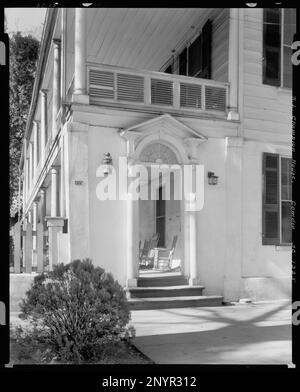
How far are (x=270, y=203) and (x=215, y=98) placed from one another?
227 cm

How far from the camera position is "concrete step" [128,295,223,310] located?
733cm

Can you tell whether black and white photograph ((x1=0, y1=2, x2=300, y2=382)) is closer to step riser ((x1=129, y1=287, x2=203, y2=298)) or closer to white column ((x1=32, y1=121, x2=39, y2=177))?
step riser ((x1=129, y1=287, x2=203, y2=298))

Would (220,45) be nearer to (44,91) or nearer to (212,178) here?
(212,178)

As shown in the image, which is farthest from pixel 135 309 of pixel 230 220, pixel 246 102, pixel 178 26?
pixel 178 26

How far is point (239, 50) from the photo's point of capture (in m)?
8.42

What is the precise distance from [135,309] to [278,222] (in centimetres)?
330

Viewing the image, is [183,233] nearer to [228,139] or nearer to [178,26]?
[228,139]

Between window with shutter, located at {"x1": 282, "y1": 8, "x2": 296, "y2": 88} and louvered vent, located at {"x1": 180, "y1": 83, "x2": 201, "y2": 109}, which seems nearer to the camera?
louvered vent, located at {"x1": 180, "y1": 83, "x2": 201, "y2": 109}

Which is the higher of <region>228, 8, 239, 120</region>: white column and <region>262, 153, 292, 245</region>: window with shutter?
<region>228, 8, 239, 120</region>: white column

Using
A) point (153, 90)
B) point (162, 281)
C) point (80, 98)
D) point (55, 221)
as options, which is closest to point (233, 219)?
point (162, 281)

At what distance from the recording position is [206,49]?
30.6 ft

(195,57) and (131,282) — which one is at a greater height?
(195,57)

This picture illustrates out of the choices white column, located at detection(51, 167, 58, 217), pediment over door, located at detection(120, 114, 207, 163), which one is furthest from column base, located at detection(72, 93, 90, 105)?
white column, located at detection(51, 167, 58, 217)

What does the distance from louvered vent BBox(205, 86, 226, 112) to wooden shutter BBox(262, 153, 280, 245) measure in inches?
50.1
